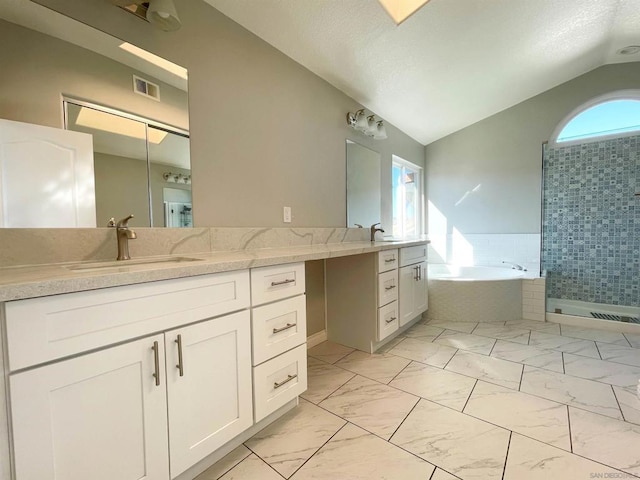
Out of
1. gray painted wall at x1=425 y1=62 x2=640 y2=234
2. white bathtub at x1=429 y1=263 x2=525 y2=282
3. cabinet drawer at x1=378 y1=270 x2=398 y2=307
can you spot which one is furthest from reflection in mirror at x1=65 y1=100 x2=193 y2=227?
gray painted wall at x1=425 y1=62 x2=640 y2=234

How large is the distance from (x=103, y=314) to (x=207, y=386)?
46cm

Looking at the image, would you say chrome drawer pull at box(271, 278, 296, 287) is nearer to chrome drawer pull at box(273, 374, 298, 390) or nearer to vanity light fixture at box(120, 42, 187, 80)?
chrome drawer pull at box(273, 374, 298, 390)

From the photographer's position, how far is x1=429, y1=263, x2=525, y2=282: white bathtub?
11.0 feet

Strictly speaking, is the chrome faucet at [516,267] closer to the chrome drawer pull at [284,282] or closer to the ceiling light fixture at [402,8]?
the ceiling light fixture at [402,8]

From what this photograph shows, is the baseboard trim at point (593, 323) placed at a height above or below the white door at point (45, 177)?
below

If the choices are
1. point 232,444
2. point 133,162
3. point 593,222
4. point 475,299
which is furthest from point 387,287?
point 593,222

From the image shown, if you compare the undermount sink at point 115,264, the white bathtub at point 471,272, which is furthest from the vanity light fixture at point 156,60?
the white bathtub at point 471,272

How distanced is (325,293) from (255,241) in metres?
0.91

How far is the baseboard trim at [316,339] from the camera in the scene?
7.95 ft

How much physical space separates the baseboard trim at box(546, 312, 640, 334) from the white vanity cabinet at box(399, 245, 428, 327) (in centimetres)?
129

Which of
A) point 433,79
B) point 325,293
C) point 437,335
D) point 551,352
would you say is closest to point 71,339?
point 325,293

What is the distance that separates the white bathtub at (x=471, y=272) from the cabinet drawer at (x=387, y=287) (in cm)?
112

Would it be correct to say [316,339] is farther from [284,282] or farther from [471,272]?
[471,272]

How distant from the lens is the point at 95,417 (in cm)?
84
